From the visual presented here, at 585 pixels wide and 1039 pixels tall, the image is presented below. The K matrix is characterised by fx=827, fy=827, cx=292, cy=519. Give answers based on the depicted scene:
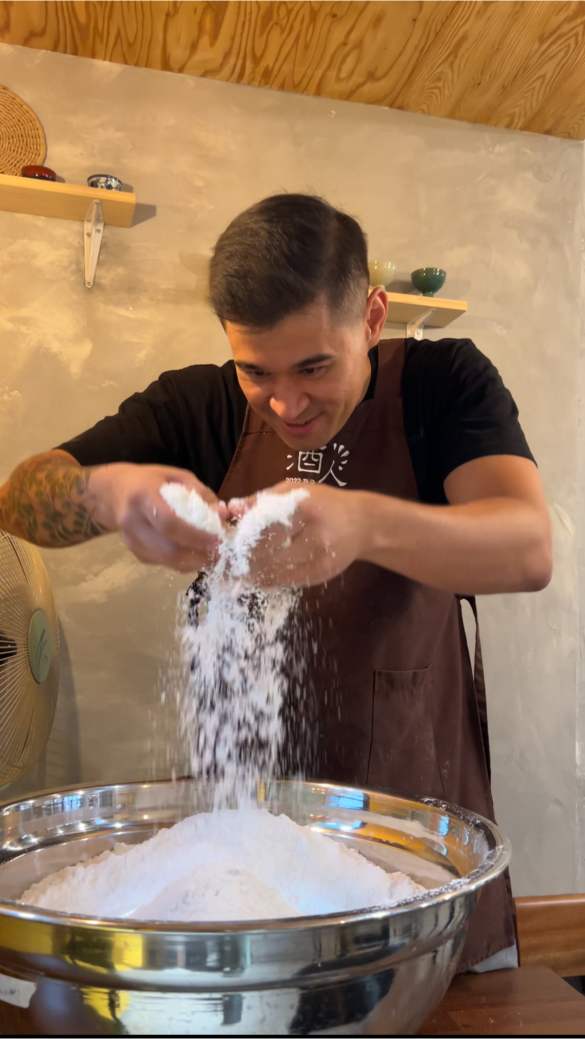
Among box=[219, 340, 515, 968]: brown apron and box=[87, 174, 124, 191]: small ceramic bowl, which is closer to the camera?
box=[219, 340, 515, 968]: brown apron

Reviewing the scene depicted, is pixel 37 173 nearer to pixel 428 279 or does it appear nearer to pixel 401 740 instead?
pixel 428 279

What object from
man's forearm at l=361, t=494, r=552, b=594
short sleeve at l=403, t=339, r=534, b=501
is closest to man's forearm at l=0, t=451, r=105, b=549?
man's forearm at l=361, t=494, r=552, b=594

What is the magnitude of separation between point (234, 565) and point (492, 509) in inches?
13.9

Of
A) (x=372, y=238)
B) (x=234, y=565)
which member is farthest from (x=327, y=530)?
(x=372, y=238)

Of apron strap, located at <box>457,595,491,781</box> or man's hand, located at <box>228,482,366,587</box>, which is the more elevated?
man's hand, located at <box>228,482,366,587</box>

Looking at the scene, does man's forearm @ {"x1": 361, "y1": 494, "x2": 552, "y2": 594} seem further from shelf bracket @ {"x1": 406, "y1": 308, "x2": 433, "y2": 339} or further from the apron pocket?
shelf bracket @ {"x1": 406, "y1": 308, "x2": 433, "y2": 339}

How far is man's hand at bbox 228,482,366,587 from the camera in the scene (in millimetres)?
861

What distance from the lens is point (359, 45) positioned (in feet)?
7.17

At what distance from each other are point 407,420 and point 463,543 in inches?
14.7

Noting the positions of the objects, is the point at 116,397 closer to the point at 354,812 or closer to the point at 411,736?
the point at 411,736

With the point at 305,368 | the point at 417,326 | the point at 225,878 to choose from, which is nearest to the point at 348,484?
the point at 305,368

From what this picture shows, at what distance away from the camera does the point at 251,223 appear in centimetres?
111

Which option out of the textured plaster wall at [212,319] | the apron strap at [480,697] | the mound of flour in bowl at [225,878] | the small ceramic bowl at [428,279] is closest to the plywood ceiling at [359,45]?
the textured plaster wall at [212,319]

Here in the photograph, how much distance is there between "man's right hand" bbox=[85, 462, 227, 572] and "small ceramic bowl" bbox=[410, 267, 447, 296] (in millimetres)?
1625
